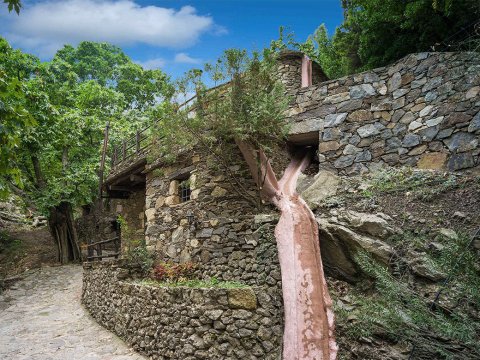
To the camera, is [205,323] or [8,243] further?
[8,243]

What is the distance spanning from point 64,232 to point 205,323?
9.75m

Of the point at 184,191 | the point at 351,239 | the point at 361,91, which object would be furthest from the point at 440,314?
the point at 184,191

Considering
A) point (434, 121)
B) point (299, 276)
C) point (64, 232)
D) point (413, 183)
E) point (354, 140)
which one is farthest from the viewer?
point (64, 232)

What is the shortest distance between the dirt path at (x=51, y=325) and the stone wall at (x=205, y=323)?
49cm

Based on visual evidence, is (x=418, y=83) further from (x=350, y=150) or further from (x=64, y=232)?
(x=64, y=232)

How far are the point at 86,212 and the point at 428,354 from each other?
1481cm

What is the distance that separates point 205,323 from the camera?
4.86 m

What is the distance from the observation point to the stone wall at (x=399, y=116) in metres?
5.98

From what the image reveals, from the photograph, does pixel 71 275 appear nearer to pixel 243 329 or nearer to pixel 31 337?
pixel 31 337

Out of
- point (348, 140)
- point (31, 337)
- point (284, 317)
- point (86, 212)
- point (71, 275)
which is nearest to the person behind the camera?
point (284, 317)

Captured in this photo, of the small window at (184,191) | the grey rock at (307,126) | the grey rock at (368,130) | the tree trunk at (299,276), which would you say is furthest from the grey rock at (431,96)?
the small window at (184,191)

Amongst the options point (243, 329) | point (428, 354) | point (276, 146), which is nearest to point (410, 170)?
point (276, 146)

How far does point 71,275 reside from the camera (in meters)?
11.2

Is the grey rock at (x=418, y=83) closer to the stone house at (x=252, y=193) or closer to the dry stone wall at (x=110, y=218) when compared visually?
the stone house at (x=252, y=193)
